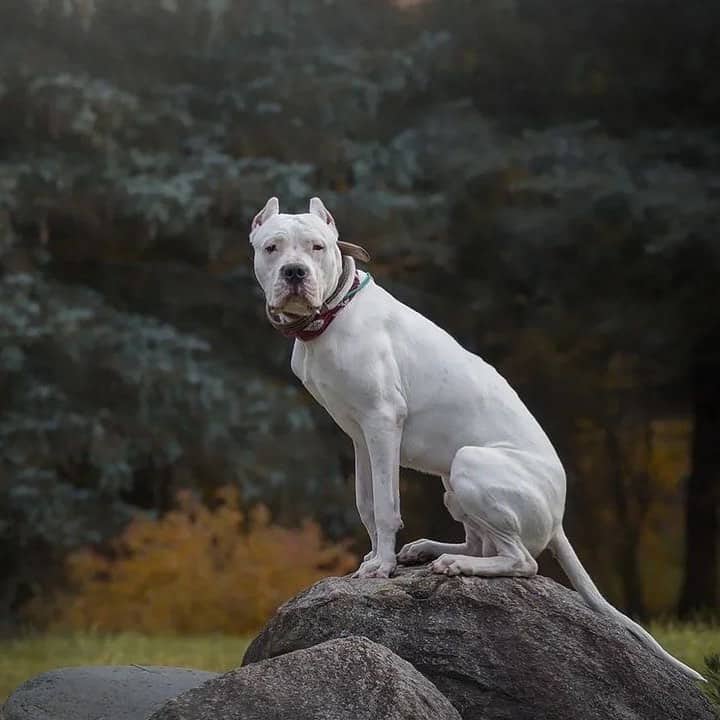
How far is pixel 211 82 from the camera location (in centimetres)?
1313

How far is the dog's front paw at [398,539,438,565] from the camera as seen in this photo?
5816mm

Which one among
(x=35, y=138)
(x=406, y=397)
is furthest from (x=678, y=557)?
(x=406, y=397)

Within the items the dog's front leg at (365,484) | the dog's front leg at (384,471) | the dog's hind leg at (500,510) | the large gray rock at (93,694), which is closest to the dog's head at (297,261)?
the dog's front leg at (384,471)

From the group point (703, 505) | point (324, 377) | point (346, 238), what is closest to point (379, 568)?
point (324, 377)

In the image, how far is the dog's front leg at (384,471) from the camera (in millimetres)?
5328

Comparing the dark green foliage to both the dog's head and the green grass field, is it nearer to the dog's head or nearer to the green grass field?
the dog's head

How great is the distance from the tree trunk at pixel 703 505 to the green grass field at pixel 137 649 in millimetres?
2078

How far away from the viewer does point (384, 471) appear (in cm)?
533

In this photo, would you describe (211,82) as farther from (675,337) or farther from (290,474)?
(675,337)

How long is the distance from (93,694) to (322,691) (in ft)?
6.41

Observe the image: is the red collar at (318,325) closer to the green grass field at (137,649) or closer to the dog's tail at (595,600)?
the dog's tail at (595,600)

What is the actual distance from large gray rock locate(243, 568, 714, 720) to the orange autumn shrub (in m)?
7.55

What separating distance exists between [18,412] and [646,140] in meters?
6.80

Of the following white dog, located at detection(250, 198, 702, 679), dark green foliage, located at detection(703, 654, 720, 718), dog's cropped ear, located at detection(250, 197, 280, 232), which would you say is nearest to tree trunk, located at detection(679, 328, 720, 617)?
dark green foliage, located at detection(703, 654, 720, 718)
